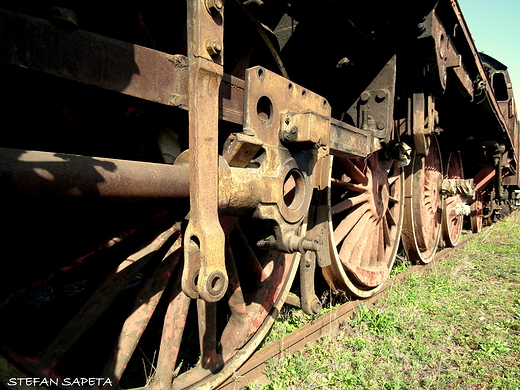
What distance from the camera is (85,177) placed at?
3.38 ft

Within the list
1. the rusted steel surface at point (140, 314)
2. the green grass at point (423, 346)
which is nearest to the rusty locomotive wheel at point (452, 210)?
the green grass at point (423, 346)

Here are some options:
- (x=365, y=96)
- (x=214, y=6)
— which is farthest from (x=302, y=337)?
(x=214, y=6)

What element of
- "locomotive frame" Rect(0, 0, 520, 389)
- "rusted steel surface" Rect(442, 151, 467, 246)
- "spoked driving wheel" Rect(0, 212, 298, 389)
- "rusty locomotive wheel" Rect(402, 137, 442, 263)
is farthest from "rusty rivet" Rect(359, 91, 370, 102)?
"rusted steel surface" Rect(442, 151, 467, 246)

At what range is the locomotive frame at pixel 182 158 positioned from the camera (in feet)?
3.86

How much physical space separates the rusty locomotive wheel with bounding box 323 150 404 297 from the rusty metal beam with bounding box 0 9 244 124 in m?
1.63

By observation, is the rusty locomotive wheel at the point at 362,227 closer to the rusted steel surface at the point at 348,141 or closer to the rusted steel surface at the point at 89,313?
the rusted steel surface at the point at 348,141

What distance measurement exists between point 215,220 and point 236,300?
91 centimetres

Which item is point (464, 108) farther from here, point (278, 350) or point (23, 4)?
point (23, 4)

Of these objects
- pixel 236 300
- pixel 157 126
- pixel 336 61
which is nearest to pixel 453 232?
pixel 336 61

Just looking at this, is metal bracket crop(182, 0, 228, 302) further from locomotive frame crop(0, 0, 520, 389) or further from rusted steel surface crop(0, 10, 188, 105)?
rusted steel surface crop(0, 10, 188, 105)

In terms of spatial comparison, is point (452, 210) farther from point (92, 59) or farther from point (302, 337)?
point (92, 59)

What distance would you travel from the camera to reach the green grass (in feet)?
6.96

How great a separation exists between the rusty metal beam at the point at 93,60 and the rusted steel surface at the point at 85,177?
27 centimetres

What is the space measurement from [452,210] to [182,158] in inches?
248
